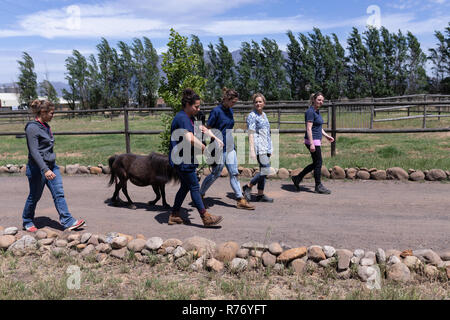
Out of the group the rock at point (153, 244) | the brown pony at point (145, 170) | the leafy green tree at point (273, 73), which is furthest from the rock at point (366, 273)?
the leafy green tree at point (273, 73)

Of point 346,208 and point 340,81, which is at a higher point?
point 340,81

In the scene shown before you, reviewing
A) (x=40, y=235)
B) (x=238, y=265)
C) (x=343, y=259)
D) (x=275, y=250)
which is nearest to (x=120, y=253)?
(x=40, y=235)

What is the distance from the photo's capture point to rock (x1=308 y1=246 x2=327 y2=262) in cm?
400

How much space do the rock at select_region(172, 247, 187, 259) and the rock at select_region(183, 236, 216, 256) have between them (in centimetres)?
8

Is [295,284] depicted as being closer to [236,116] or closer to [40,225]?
[40,225]

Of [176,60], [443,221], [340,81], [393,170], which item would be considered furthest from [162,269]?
[340,81]

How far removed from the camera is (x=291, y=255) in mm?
4020

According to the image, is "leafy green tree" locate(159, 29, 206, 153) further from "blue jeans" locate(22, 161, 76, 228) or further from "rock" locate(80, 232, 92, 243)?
"rock" locate(80, 232, 92, 243)

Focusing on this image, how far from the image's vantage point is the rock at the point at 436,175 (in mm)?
7629

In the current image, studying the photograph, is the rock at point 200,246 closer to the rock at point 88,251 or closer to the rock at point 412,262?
the rock at point 88,251

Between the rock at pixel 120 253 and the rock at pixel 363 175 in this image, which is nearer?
the rock at pixel 120 253

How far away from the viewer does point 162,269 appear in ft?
13.5

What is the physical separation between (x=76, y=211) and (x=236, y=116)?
18.4 metres

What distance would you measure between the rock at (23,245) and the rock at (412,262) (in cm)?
389
